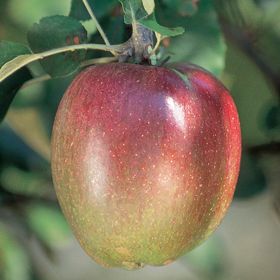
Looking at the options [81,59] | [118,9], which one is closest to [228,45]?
[118,9]

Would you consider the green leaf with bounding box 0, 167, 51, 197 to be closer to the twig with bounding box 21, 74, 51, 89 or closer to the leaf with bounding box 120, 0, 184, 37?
the twig with bounding box 21, 74, 51, 89

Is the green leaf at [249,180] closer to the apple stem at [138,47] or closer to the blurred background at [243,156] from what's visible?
the blurred background at [243,156]

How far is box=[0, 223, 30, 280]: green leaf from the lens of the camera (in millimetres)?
732

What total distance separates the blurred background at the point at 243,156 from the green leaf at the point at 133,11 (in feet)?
0.57

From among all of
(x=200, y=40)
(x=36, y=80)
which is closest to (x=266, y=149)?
(x=200, y=40)

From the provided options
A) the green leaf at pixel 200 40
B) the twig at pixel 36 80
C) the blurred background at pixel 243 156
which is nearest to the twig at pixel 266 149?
the blurred background at pixel 243 156

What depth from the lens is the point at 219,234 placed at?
0.79 metres

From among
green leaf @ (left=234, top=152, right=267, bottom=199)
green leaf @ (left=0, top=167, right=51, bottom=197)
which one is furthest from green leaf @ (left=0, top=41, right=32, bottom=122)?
green leaf @ (left=234, top=152, right=267, bottom=199)

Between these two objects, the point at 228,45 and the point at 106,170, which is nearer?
the point at 106,170

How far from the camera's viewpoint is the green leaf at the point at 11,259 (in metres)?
0.73

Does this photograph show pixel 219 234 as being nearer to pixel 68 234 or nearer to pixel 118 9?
pixel 68 234

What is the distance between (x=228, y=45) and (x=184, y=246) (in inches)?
12.0

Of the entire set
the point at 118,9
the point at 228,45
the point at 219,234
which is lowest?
the point at 219,234

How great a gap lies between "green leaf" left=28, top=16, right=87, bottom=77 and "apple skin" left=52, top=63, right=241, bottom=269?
2.5 inches
